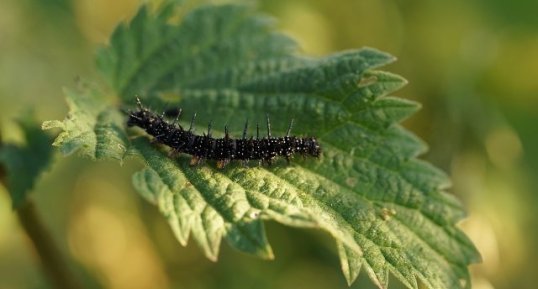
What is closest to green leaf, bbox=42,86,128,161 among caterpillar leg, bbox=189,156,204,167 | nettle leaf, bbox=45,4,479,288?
nettle leaf, bbox=45,4,479,288

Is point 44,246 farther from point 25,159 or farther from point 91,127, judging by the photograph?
point 91,127

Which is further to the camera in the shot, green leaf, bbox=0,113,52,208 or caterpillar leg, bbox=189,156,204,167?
green leaf, bbox=0,113,52,208

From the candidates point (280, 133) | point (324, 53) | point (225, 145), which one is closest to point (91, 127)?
point (225, 145)

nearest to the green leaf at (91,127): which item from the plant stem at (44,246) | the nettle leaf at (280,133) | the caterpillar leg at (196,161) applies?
the nettle leaf at (280,133)

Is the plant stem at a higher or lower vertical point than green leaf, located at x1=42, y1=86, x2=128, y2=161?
lower

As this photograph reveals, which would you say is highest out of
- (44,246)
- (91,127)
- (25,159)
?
(25,159)

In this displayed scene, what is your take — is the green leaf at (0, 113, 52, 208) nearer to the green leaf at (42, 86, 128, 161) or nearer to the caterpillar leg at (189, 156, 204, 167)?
the green leaf at (42, 86, 128, 161)
